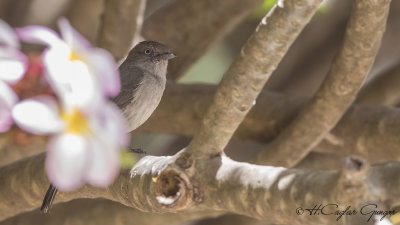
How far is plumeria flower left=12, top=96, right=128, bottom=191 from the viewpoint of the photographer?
2.15 feet

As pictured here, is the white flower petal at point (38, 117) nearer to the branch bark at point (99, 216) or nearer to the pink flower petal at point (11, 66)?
the pink flower petal at point (11, 66)

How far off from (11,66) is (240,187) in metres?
1.25

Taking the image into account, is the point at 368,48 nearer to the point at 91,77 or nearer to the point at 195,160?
the point at 195,160

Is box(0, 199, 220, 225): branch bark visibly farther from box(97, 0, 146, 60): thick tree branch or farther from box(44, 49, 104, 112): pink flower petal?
box(44, 49, 104, 112): pink flower petal

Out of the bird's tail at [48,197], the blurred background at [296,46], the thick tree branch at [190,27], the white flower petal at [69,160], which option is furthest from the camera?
the blurred background at [296,46]

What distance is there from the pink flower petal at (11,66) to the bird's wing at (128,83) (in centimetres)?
238

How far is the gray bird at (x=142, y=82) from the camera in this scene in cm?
315

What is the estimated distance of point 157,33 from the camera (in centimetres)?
424

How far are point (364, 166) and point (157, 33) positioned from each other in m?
3.11

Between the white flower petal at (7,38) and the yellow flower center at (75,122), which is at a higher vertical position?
the white flower petal at (7,38)

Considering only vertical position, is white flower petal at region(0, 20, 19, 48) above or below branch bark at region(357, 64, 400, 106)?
below

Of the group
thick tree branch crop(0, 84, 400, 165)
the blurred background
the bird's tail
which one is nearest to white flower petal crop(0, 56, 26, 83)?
the bird's tail

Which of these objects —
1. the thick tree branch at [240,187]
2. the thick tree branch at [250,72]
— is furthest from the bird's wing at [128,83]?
the thick tree branch at [250,72]

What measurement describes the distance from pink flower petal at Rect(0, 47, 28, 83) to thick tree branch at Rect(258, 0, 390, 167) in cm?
188
